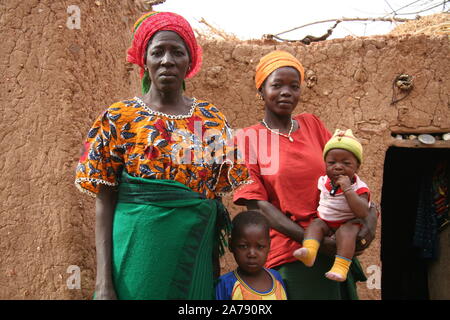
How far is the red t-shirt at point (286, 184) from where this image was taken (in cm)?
269

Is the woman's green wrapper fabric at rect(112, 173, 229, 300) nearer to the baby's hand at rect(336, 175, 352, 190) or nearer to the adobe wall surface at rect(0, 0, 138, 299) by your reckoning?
the baby's hand at rect(336, 175, 352, 190)

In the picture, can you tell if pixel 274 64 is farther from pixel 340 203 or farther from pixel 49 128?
pixel 49 128

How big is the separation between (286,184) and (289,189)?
0.03m

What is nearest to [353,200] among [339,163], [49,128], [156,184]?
[339,163]

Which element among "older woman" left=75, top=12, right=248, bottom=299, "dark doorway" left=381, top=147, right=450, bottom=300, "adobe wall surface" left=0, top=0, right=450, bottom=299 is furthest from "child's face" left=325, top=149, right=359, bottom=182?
"dark doorway" left=381, top=147, right=450, bottom=300

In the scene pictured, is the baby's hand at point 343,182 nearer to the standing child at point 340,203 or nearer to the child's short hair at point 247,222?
the standing child at point 340,203

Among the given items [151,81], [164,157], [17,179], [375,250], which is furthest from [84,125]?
[375,250]

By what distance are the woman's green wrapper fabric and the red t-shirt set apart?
59 centimetres

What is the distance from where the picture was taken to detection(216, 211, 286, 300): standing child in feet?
8.22

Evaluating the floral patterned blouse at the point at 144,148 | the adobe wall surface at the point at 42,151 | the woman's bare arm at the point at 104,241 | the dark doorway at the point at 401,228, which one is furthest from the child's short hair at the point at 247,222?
the dark doorway at the point at 401,228

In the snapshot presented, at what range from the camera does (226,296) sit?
2.45 m

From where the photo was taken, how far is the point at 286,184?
2695 millimetres

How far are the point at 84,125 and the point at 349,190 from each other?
161 centimetres

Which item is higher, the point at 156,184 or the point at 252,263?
the point at 156,184
